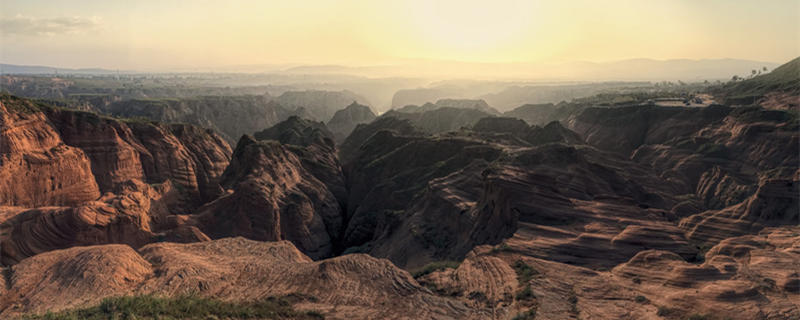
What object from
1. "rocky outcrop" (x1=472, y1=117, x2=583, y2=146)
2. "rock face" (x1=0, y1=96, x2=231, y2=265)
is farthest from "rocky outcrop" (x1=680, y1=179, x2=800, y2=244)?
"rock face" (x1=0, y1=96, x2=231, y2=265)

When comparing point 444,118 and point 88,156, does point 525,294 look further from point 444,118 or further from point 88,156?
point 444,118

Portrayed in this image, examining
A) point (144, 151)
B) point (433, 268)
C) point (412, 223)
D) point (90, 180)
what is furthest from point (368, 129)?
point (433, 268)

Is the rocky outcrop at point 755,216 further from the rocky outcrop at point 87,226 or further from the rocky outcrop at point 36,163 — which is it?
the rocky outcrop at point 36,163

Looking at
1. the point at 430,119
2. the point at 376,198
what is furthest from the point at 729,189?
the point at 430,119

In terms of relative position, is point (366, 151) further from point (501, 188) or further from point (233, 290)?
point (233, 290)

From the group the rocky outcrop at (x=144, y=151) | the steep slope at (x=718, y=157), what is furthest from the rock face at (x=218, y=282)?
the rocky outcrop at (x=144, y=151)

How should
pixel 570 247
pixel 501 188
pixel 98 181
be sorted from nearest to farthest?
pixel 570 247 < pixel 501 188 < pixel 98 181
